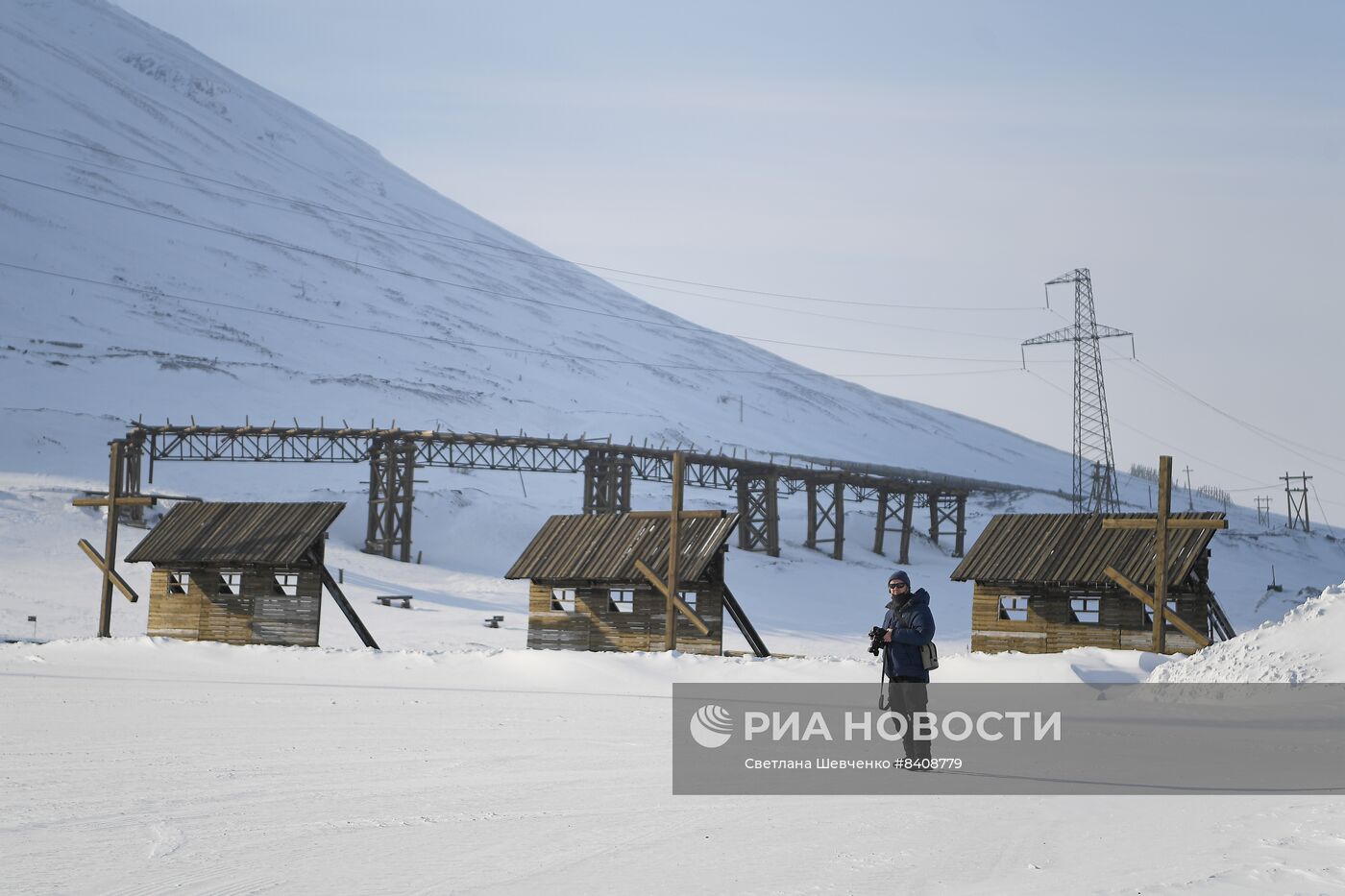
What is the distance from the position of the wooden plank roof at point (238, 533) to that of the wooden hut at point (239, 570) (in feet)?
0.07

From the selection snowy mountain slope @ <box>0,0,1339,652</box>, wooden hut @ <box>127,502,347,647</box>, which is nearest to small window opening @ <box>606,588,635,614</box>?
wooden hut @ <box>127,502,347,647</box>

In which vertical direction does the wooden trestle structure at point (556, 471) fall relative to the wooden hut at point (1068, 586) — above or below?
above

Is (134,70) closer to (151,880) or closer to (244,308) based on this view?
(244,308)

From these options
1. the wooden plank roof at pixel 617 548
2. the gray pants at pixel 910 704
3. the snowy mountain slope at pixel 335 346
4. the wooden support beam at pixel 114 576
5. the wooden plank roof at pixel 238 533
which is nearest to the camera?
the gray pants at pixel 910 704

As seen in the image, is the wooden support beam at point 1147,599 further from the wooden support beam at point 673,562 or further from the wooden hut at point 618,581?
the wooden support beam at point 673,562

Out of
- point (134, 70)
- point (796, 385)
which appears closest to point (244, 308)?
point (796, 385)

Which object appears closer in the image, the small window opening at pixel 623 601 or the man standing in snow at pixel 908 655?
the man standing in snow at pixel 908 655

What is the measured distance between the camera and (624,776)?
11.1m

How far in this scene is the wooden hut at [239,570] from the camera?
2841 cm

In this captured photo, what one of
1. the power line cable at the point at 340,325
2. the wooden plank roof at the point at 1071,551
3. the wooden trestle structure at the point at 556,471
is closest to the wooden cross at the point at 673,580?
the wooden plank roof at the point at 1071,551

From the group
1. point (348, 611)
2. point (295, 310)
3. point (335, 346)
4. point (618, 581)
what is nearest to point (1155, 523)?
point (618, 581)

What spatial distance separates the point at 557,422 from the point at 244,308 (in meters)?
32.2

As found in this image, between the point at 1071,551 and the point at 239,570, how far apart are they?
Result: 17052 millimetres

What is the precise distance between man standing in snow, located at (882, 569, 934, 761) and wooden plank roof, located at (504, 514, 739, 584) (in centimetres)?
1512
